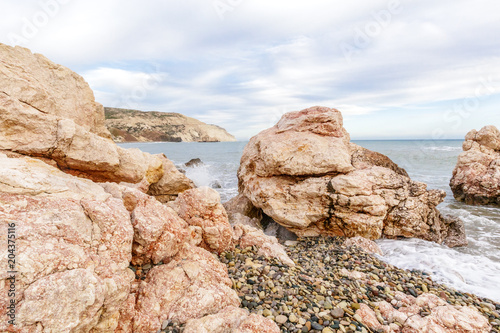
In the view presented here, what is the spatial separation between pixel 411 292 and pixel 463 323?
1340 millimetres

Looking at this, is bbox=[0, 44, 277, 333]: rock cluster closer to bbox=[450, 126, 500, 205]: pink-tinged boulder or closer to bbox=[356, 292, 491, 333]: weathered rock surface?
bbox=[356, 292, 491, 333]: weathered rock surface

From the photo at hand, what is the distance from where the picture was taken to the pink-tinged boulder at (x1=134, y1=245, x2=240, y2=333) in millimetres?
4340

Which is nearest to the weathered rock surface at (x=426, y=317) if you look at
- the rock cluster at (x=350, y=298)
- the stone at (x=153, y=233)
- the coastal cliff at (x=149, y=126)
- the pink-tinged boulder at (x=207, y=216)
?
the rock cluster at (x=350, y=298)

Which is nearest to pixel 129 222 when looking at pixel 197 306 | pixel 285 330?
pixel 197 306

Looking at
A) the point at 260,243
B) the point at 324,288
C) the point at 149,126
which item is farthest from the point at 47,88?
the point at 149,126

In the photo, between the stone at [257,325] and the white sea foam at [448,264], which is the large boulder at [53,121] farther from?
the white sea foam at [448,264]

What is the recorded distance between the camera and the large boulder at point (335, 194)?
946 centimetres

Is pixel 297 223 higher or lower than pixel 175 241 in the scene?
lower

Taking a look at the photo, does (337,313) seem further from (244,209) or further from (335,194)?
(244,209)

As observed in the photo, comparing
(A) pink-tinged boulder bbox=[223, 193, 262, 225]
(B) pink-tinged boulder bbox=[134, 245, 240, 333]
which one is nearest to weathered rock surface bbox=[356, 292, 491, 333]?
(B) pink-tinged boulder bbox=[134, 245, 240, 333]

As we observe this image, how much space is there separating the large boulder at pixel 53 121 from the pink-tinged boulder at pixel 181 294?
335 centimetres

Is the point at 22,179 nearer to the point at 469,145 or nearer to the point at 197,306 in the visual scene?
the point at 197,306

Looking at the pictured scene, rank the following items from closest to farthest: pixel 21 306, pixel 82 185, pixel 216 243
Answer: pixel 21 306, pixel 82 185, pixel 216 243

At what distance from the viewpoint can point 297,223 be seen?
9672 mm
